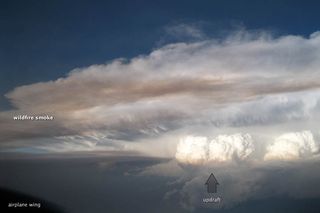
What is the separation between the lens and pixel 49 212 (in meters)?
8.45

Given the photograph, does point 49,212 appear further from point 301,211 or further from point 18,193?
point 301,211

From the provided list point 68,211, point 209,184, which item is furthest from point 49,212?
point 209,184

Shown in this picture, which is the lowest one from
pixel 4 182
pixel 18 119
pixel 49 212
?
pixel 49 212

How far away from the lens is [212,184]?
28.3 ft

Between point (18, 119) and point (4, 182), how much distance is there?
118cm

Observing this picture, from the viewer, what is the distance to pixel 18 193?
331 inches

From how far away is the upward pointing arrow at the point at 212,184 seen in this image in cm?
862

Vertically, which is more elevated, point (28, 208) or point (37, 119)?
point (37, 119)

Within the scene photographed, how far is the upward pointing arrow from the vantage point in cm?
862

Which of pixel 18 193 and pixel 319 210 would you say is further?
pixel 319 210

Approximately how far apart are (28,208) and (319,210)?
551 cm

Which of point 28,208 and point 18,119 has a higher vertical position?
point 18,119

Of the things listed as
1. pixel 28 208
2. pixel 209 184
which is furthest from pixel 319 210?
pixel 28 208

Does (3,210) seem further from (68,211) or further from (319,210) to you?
(319,210)
